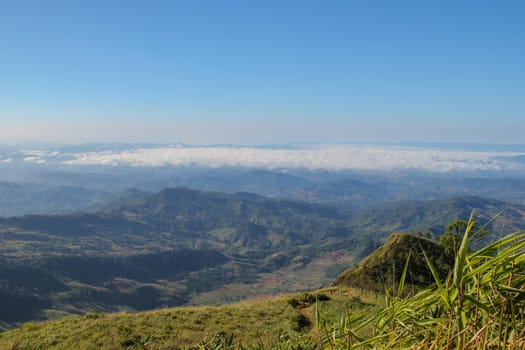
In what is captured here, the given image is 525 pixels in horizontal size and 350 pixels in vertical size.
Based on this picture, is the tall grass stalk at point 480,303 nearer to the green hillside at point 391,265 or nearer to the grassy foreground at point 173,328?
the grassy foreground at point 173,328

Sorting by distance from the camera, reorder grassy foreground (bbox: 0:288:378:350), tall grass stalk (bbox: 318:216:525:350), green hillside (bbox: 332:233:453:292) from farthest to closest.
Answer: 1. green hillside (bbox: 332:233:453:292)
2. grassy foreground (bbox: 0:288:378:350)
3. tall grass stalk (bbox: 318:216:525:350)

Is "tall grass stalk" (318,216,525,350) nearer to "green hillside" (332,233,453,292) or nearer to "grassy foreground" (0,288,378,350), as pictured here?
"grassy foreground" (0,288,378,350)

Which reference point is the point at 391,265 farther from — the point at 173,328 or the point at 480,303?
the point at 480,303

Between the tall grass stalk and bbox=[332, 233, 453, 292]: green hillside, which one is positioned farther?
bbox=[332, 233, 453, 292]: green hillside

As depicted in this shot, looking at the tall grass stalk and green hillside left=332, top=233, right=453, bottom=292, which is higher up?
the tall grass stalk

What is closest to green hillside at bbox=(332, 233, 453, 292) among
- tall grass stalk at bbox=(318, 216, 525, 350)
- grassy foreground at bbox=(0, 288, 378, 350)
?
grassy foreground at bbox=(0, 288, 378, 350)

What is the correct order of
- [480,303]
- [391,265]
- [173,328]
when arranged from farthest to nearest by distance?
[391,265] < [173,328] < [480,303]

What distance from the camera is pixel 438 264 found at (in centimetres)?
4272

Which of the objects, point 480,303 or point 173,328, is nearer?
point 480,303

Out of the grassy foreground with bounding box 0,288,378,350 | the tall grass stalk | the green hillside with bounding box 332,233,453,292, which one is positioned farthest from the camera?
the green hillside with bounding box 332,233,453,292

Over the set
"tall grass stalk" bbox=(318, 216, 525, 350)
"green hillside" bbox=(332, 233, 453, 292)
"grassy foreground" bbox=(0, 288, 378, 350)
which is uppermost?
"tall grass stalk" bbox=(318, 216, 525, 350)

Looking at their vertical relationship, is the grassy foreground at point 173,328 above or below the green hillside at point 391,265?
above

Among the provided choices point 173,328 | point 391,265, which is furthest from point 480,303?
point 391,265

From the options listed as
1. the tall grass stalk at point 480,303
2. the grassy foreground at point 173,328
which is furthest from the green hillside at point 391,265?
the tall grass stalk at point 480,303
